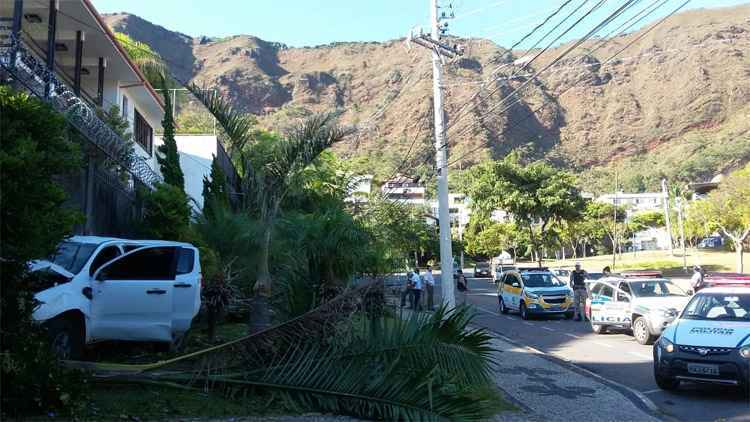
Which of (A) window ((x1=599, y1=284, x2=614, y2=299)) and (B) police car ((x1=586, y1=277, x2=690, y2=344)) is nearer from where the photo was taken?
(B) police car ((x1=586, y1=277, x2=690, y2=344))

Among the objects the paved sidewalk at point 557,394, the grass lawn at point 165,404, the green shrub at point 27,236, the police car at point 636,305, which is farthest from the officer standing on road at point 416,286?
the green shrub at point 27,236

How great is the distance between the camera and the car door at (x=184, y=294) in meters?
9.13

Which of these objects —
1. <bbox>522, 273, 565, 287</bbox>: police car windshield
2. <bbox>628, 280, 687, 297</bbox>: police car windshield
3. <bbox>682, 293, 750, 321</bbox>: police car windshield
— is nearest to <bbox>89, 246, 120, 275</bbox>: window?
<bbox>682, 293, 750, 321</bbox>: police car windshield

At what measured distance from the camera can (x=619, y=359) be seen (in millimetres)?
13344

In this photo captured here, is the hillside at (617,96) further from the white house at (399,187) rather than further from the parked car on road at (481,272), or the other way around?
the white house at (399,187)

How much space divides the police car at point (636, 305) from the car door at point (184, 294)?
1062cm

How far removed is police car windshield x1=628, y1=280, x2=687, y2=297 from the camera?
16.5 m

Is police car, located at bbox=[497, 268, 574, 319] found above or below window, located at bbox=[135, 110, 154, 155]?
below

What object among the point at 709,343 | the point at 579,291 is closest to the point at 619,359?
the point at 709,343

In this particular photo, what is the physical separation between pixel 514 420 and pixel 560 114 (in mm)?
161410

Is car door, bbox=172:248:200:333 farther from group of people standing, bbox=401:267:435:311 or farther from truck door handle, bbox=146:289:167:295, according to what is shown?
group of people standing, bbox=401:267:435:311

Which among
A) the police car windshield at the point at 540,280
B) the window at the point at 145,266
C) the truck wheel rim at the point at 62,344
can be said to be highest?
the window at the point at 145,266

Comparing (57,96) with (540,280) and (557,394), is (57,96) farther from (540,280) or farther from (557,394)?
(540,280)

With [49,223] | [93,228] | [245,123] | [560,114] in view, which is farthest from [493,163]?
[560,114]
